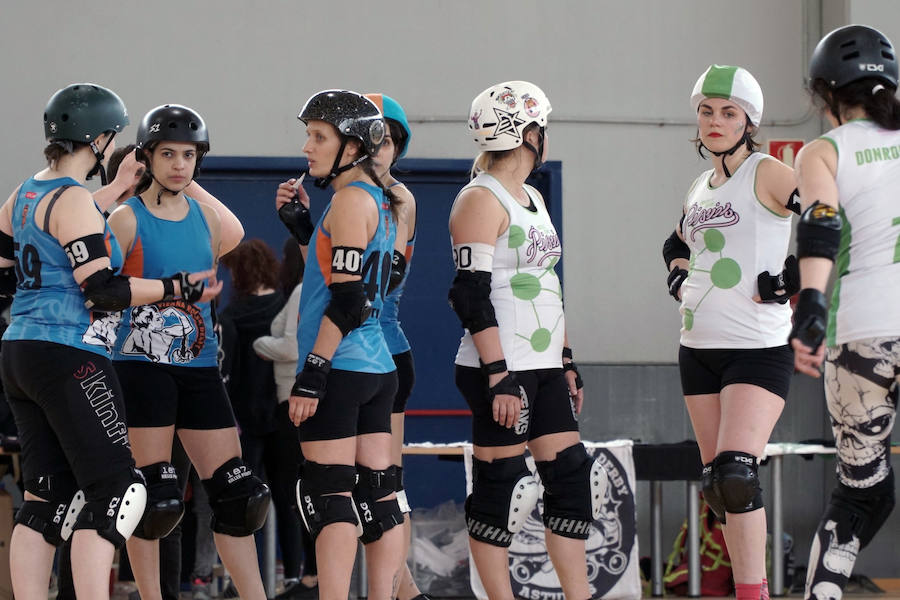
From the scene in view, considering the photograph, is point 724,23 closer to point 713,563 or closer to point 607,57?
point 607,57

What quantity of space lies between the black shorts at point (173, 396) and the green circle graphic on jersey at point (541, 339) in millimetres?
974

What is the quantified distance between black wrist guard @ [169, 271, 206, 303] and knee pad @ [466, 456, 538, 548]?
0.99m

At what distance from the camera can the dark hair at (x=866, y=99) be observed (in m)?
2.80

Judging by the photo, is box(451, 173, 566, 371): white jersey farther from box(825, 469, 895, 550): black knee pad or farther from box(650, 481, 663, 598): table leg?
box(650, 481, 663, 598): table leg

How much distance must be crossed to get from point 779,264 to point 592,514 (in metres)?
0.94

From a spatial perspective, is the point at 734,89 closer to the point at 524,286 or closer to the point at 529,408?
the point at 524,286

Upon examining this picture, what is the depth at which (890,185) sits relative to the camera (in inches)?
109

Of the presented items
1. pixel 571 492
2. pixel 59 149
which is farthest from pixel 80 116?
pixel 571 492

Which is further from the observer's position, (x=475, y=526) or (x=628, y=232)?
(x=628, y=232)

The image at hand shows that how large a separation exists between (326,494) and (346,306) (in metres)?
0.52

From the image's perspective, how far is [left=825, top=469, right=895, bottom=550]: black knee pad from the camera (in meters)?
2.72

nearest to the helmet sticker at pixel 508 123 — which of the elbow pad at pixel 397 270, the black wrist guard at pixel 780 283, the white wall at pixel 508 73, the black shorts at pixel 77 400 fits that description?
the elbow pad at pixel 397 270

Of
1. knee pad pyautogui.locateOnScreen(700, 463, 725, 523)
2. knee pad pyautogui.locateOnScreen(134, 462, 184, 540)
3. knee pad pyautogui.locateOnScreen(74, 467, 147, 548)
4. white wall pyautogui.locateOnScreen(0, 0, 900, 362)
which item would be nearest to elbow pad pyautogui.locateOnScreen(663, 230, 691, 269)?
knee pad pyautogui.locateOnScreen(700, 463, 725, 523)

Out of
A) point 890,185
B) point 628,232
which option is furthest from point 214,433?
point 628,232
